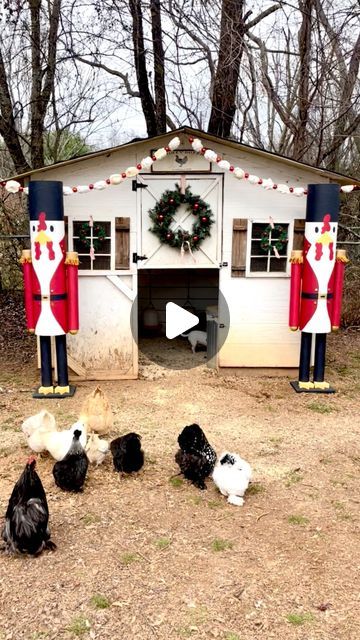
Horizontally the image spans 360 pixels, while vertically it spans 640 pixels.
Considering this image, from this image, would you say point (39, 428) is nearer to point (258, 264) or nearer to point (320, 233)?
point (258, 264)

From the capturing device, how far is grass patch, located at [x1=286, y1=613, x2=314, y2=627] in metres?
2.70

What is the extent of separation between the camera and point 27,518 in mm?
3100

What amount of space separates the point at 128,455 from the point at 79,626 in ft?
5.20

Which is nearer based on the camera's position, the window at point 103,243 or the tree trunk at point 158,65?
the window at point 103,243

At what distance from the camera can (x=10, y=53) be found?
1008 cm

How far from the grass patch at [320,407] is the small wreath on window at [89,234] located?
3239 millimetres

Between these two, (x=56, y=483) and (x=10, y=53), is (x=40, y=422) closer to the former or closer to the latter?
(x=56, y=483)

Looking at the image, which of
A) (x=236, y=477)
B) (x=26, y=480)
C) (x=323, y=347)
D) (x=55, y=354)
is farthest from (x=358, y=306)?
(x=26, y=480)

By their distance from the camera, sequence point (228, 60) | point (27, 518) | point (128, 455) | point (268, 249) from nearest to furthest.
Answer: point (27, 518)
point (128, 455)
point (268, 249)
point (228, 60)

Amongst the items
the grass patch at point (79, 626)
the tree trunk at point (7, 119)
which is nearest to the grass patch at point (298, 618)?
the grass patch at point (79, 626)

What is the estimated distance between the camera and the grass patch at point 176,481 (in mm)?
4120

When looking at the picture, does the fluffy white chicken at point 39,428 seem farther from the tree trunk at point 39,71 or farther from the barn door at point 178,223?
the tree trunk at point 39,71

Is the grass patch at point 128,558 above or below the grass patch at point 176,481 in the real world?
below
